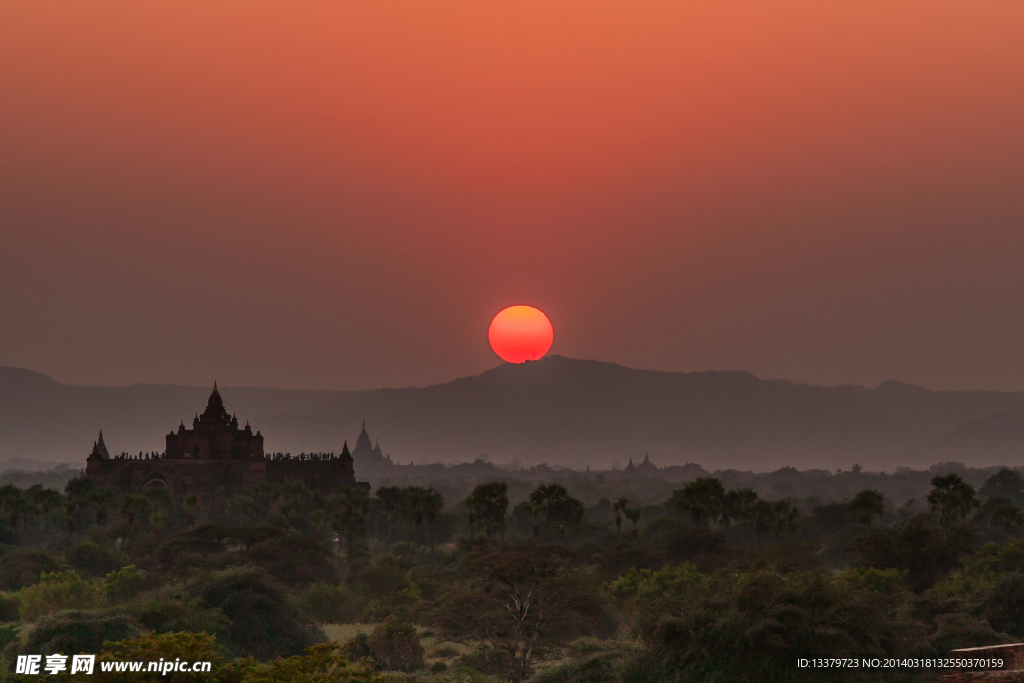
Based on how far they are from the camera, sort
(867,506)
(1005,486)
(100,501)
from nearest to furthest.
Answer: (867,506) → (100,501) → (1005,486)

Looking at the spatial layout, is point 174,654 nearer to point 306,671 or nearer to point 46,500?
point 306,671

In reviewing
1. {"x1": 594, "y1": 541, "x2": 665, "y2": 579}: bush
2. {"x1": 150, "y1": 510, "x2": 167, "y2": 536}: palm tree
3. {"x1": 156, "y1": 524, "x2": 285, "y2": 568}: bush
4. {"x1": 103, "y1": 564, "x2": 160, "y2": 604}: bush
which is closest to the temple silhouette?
{"x1": 150, "y1": 510, "x2": 167, "y2": 536}: palm tree

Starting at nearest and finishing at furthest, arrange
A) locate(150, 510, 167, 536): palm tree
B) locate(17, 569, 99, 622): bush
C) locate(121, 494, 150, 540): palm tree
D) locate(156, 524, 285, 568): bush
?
1. locate(17, 569, 99, 622): bush
2. locate(156, 524, 285, 568): bush
3. locate(121, 494, 150, 540): palm tree
4. locate(150, 510, 167, 536): palm tree

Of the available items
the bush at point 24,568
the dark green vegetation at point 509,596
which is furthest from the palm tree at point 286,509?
the bush at point 24,568

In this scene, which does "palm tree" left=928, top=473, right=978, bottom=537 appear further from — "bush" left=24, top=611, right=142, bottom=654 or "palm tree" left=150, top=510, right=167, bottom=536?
"palm tree" left=150, top=510, right=167, bottom=536

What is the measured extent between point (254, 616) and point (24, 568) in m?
31.3

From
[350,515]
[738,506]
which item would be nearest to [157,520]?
[350,515]

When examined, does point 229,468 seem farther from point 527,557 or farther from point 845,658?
point 845,658

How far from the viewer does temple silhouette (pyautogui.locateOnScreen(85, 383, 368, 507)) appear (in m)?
126

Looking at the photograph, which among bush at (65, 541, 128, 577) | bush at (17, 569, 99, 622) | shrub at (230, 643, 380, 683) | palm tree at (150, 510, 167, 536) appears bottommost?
bush at (17, 569, 99, 622)

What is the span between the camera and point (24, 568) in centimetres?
7088

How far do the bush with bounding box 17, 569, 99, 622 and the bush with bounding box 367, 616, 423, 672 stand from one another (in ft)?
59.1

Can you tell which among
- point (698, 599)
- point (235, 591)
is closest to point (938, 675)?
point (698, 599)

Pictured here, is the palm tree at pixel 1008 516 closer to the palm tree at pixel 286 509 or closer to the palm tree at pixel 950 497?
the palm tree at pixel 950 497
